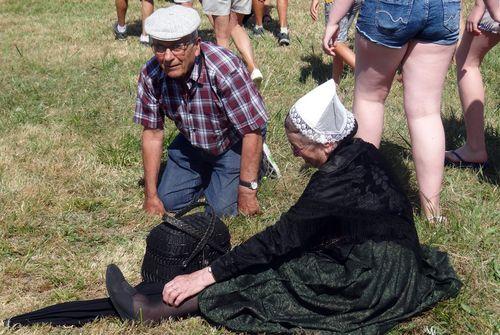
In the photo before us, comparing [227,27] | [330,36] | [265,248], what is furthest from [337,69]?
[265,248]

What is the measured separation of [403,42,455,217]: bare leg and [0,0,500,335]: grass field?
0.71 ft

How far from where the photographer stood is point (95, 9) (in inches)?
423

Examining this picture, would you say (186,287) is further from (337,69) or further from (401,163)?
(337,69)

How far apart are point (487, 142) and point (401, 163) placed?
76 centimetres

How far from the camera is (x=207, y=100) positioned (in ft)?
13.9

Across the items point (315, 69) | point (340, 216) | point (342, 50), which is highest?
point (340, 216)

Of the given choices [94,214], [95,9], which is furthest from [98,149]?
[95,9]

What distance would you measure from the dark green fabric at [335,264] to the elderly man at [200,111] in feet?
3.69

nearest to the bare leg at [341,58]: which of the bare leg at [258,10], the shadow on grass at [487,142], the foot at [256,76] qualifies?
the foot at [256,76]

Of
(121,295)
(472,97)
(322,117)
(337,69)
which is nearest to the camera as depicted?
(322,117)

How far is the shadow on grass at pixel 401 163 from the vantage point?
175 inches

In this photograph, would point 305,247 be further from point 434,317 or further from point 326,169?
point 434,317

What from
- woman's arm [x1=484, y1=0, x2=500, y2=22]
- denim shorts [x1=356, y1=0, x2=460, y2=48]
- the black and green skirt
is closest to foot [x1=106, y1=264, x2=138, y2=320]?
the black and green skirt

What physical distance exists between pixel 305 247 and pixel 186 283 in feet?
1.83
